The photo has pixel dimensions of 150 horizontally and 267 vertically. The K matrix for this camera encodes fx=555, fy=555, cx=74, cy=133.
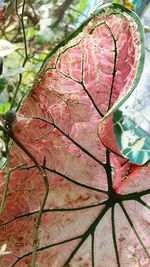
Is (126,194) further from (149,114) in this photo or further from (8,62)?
(8,62)

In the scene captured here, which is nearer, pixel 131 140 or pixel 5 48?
pixel 5 48

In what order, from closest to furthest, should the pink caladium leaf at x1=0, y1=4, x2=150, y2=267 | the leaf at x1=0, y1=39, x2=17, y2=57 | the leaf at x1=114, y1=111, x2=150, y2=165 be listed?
the pink caladium leaf at x1=0, y1=4, x2=150, y2=267 → the leaf at x1=0, y1=39, x2=17, y2=57 → the leaf at x1=114, y1=111, x2=150, y2=165

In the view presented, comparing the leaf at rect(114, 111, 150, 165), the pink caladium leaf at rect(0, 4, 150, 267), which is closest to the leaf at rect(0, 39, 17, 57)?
the pink caladium leaf at rect(0, 4, 150, 267)

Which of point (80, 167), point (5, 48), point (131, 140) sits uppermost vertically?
point (131, 140)

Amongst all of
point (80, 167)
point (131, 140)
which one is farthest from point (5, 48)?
point (131, 140)

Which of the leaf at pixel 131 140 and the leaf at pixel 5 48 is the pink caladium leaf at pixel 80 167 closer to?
the leaf at pixel 5 48

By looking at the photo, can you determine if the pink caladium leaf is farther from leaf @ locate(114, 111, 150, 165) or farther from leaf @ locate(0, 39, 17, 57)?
leaf @ locate(114, 111, 150, 165)

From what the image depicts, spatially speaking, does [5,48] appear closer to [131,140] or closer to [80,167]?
[80,167]

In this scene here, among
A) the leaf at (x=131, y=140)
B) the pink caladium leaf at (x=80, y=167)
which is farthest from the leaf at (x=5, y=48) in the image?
the leaf at (x=131, y=140)
